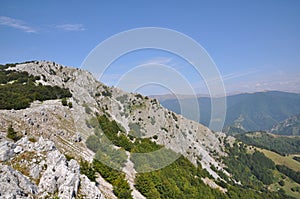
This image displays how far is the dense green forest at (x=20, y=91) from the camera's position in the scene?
1921 inches

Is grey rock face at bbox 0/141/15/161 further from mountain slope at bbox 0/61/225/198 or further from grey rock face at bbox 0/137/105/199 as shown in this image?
mountain slope at bbox 0/61/225/198

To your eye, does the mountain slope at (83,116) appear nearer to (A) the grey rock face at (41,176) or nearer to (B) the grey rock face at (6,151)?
(A) the grey rock face at (41,176)

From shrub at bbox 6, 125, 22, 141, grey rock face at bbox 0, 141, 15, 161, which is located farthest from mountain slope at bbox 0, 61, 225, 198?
grey rock face at bbox 0, 141, 15, 161

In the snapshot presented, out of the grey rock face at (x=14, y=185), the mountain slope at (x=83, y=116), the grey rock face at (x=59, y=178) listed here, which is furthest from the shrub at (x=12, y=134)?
the grey rock face at (x=14, y=185)

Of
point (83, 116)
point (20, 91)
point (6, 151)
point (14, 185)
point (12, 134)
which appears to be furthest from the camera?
point (20, 91)

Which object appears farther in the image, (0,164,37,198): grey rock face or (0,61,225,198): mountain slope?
(0,61,225,198): mountain slope

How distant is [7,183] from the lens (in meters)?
19.7

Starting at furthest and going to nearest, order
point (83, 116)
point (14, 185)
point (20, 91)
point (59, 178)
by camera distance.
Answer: point (20, 91)
point (83, 116)
point (59, 178)
point (14, 185)

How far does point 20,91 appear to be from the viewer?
6219cm

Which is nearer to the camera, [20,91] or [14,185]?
[14,185]

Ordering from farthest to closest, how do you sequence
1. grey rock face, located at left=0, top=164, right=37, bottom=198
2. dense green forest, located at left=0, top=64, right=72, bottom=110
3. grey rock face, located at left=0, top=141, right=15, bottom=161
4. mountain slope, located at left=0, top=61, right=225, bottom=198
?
dense green forest, located at left=0, top=64, right=72, bottom=110 → mountain slope, located at left=0, top=61, right=225, bottom=198 → grey rock face, located at left=0, top=141, right=15, bottom=161 → grey rock face, located at left=0, top=164, right=37, bottom=198

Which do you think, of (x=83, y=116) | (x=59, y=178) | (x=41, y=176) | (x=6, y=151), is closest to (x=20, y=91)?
(x=83, y=116)

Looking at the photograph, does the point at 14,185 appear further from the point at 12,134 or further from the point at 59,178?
the point at 12,134

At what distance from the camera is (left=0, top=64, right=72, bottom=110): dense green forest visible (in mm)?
48781
